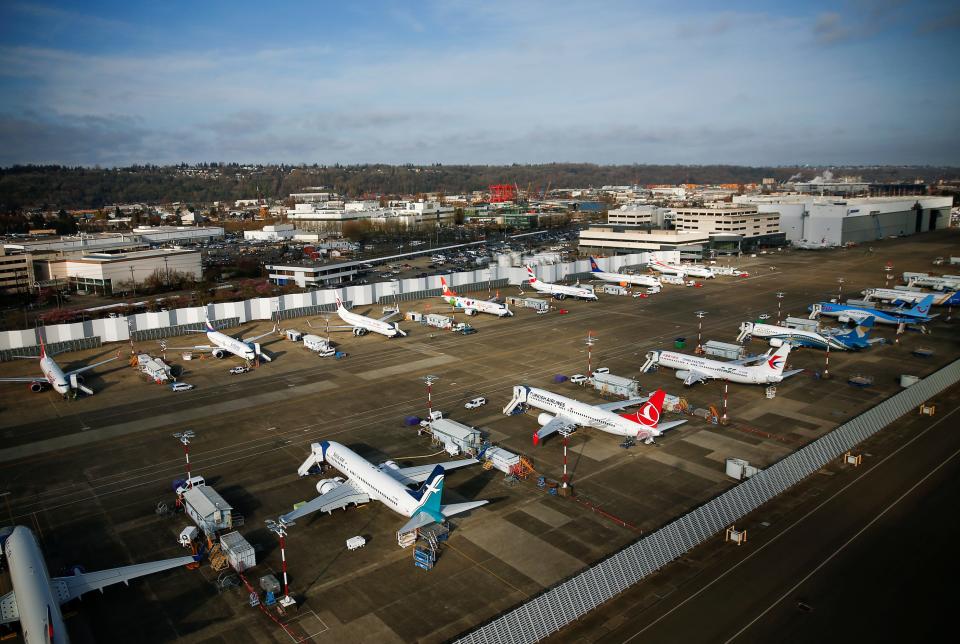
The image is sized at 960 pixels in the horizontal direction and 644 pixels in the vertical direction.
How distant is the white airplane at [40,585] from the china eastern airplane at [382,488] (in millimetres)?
8623

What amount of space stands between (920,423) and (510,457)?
38340mm

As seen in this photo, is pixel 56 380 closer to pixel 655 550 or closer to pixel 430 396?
pixel 430 396

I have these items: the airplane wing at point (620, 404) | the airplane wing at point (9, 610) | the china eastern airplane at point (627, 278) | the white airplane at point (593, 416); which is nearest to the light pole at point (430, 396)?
the white airplane at point (593, 416)

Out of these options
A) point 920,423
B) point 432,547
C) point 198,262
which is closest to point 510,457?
point 432,547

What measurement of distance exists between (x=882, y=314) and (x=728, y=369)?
41878 millimetres

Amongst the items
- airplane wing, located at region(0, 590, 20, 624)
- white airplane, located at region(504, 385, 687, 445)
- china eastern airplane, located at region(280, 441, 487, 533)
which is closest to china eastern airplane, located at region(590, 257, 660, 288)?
white airplane, located at region(504, 385, 687, 445)

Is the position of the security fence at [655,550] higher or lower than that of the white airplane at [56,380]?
lower

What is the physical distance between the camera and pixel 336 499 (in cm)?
4144

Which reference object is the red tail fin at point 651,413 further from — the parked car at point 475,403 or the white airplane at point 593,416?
the parked car at point 475,403

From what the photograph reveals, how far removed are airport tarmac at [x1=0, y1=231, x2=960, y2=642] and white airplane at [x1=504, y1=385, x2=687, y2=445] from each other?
1423mm

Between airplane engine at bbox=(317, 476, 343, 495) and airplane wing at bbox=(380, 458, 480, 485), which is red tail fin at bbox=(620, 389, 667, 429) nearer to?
airplane wing at bbox=(380, 458, 480, 485)

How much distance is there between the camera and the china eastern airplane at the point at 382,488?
38.6 metres

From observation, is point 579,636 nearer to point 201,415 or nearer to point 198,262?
point 201,415

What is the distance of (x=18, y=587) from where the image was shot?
30.0m
